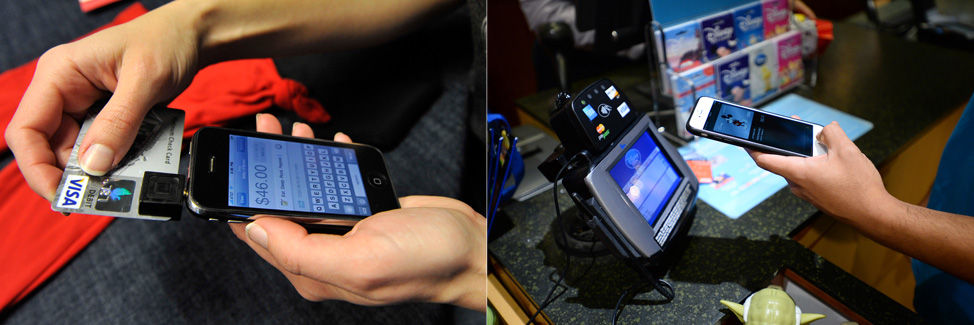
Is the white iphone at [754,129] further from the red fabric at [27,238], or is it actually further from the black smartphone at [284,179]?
the red fabric at [27,238]

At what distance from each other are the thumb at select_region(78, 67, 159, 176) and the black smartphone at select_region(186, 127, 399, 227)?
4cm

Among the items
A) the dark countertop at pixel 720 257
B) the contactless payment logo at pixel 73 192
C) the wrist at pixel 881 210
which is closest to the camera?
the contactless payment logo at pixel 73 192

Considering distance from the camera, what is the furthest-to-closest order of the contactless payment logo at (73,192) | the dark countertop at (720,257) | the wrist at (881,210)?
the dark countertop at (720,257), the wrist at (881,210), the contactless payment logo at (73,192)

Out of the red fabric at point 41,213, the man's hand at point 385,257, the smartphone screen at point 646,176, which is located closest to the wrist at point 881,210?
the smartphone screen at point 646,176

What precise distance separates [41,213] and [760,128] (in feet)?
2.37

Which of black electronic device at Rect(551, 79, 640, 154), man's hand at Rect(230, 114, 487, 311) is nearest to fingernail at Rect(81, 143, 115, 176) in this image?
man's hand at Rect(230, 114, 487, 311)

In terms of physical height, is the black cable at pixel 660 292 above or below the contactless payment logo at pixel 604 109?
below

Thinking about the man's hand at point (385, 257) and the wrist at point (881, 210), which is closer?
the man's hand at point (385, 257)

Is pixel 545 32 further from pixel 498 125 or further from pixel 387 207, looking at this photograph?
pixel 387 207

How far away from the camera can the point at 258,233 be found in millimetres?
393

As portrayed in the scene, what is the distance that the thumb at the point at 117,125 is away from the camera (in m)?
0.36

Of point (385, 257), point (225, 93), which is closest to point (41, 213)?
point (225, 93)

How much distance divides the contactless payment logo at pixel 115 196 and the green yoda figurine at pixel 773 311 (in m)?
0.60

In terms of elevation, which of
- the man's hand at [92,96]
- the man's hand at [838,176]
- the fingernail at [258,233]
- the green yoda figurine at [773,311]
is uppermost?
the man's hand at [92,96]
